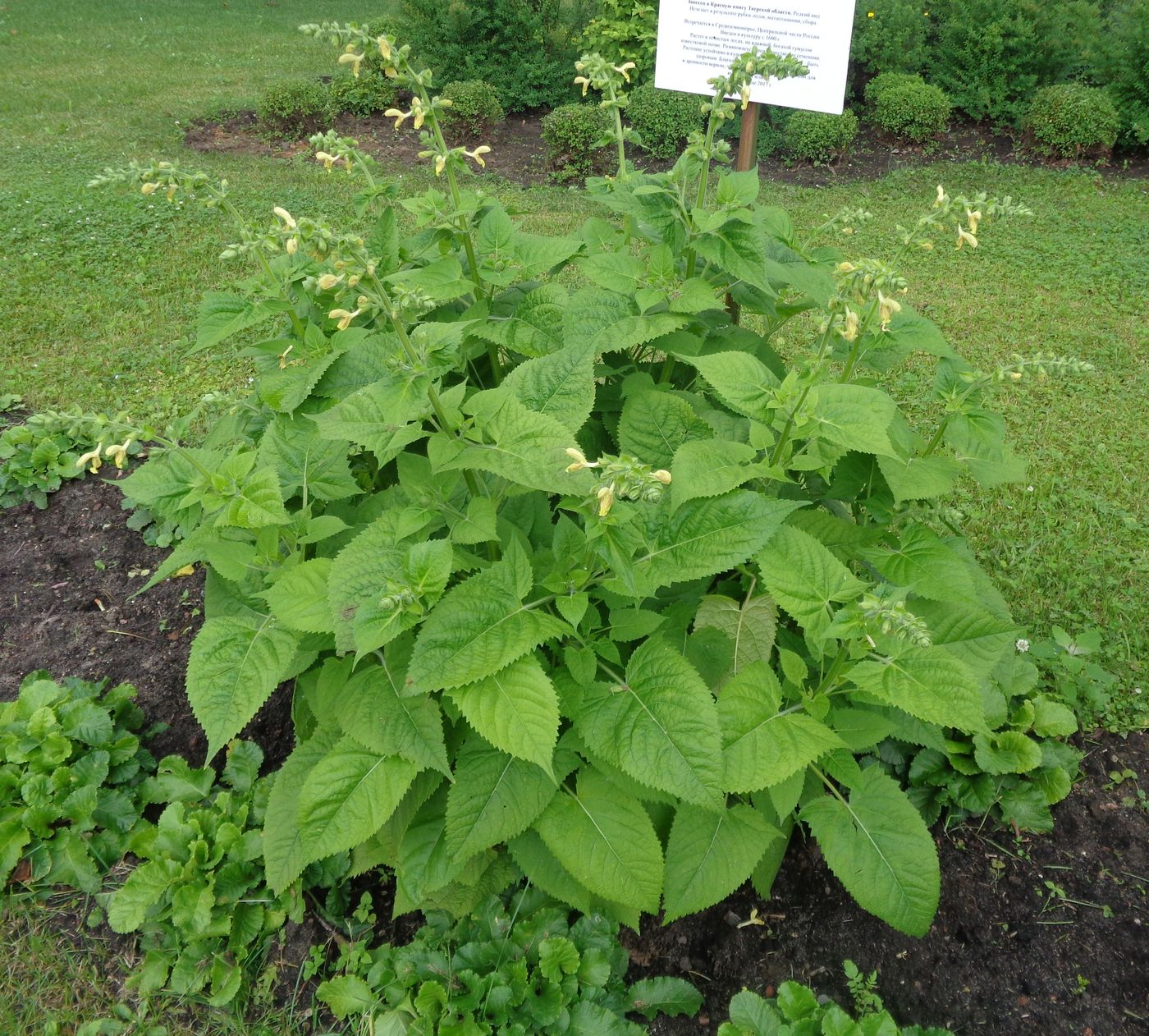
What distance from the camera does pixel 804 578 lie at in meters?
1.96

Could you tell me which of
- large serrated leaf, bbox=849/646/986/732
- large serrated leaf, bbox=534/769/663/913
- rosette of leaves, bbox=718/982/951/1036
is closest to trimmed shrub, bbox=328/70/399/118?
large serrated leaf, bbox=534/769/663/913

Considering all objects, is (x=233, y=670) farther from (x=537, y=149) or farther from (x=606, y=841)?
(x=537, y=149)

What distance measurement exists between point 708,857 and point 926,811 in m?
0.87

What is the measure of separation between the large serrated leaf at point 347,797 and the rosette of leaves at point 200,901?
1.75 ft

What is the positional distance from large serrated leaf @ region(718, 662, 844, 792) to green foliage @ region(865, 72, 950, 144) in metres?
7.82

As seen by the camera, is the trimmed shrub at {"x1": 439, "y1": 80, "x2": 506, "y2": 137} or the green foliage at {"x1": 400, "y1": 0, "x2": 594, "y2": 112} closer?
the trimmed shrub at {"x1": 439, "y1": 80, "x2": 506, "y2": 137}

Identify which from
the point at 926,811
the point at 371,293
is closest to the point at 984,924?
the point at 926,811

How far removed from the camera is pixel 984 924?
228cm

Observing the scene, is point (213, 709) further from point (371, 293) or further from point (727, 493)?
point (727, 493)

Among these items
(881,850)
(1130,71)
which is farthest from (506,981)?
(1130,71)

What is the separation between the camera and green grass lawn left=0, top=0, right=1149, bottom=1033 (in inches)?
146

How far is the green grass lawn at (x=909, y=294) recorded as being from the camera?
12.1ft

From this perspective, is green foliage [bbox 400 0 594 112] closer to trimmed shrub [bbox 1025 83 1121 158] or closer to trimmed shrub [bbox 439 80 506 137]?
trimmed shrub [bbox 439 80 506 137]

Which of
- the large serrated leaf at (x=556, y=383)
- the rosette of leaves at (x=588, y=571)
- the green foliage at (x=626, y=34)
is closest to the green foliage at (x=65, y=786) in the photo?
the rosette of leaves at (x=588, y=571)
